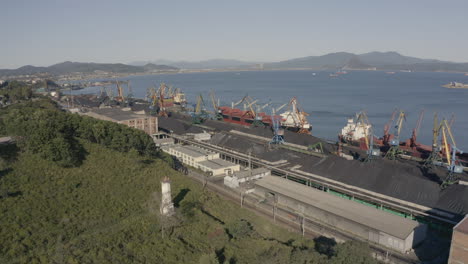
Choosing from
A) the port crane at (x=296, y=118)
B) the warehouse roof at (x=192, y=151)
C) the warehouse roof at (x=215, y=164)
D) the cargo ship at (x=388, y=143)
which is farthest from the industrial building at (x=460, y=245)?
the port crane at (x=296, y=118)

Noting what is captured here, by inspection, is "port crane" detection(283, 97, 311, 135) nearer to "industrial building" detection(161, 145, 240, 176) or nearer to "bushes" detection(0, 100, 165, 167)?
"industrial building" detection(161, 145, 240, 176)

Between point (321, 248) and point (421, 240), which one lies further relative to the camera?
point (421, 240)

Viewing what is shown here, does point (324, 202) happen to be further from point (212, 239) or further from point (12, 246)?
point (12, 246)

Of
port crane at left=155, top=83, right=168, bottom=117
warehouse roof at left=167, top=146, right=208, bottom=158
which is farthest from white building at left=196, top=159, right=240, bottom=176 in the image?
port crane at left=155, top=83, right=168, bottom=117

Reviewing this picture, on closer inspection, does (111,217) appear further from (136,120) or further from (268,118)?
(268,118)

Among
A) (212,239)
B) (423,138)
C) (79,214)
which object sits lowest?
(423,138)

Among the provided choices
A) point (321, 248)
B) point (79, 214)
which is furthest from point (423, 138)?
point (79, 214)

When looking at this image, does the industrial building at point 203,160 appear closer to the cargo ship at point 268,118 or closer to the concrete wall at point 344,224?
the concrete wall at point 344,224
